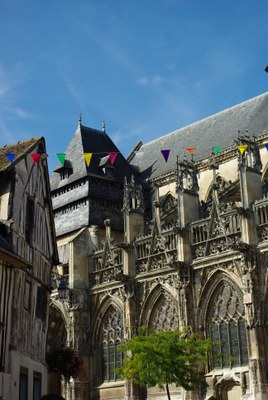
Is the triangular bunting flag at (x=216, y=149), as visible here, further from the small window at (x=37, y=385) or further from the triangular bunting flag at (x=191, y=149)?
the small window at (x=37, y=385)

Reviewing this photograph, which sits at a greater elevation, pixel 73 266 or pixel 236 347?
pixel 73 266

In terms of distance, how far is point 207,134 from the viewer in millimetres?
29203

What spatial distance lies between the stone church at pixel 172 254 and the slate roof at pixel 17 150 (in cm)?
323

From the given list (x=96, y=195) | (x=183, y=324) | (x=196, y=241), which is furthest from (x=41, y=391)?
(x=96, y=195)

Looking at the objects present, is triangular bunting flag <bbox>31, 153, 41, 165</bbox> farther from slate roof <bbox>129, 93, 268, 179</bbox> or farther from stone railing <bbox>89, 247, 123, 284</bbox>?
slate roof <bbox>129, 93, 268, 179</bbox>

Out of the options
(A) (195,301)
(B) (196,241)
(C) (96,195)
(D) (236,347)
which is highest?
(C) (96,195)

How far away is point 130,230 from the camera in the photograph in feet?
78.1

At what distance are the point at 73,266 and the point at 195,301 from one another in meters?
5.94

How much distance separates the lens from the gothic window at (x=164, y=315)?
70.3 ft

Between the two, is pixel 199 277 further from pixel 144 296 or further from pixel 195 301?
pixel 144 296

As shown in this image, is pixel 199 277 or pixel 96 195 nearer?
pixel 199 277

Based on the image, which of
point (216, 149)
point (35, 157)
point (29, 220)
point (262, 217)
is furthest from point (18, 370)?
point (216, 149)

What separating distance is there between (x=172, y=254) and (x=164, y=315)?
2.07 metres

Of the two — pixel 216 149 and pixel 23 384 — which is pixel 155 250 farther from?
pixel 23 384
